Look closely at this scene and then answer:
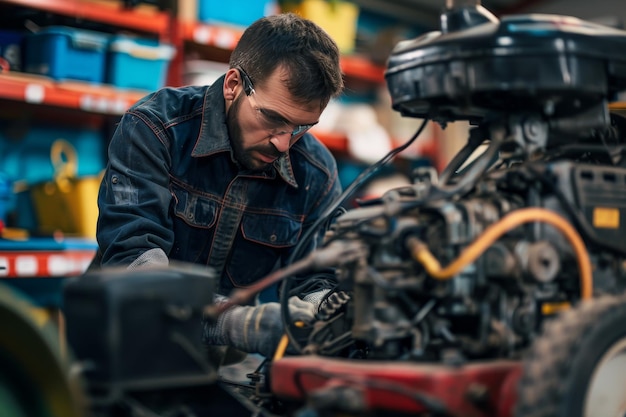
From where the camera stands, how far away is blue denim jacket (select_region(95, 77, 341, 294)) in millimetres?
1657

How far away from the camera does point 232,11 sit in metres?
3.56

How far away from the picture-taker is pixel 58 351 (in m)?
0.92

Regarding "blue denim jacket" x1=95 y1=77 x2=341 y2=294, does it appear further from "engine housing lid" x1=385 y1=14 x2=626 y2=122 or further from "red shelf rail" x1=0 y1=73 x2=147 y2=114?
"red shelf rail" x1=0 y1=73 x2=147 y2=114

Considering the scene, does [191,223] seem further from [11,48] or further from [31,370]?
[11,48]

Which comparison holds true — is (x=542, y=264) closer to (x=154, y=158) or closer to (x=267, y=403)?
(x=267, y=403)

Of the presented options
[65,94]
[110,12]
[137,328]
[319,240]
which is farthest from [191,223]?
[110,12]

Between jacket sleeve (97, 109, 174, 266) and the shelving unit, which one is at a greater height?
the shelving unit

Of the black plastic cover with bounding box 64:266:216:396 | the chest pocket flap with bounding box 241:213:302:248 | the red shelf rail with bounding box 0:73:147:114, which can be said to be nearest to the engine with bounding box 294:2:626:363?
the black plastic cover with bounding box 64:266:216:396

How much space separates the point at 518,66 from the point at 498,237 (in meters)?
0.24

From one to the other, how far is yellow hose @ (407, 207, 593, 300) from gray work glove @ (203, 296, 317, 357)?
313mm

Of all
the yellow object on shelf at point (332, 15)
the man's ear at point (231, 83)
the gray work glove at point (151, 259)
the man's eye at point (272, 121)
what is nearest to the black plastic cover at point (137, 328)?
the gray work glove at point (151, 259)

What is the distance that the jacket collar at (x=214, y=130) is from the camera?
1.84 metres

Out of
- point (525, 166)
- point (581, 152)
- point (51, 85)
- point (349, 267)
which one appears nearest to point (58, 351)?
point (349, 267)

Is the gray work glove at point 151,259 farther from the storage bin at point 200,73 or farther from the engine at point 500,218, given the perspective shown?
the storage bin at point 200,73
